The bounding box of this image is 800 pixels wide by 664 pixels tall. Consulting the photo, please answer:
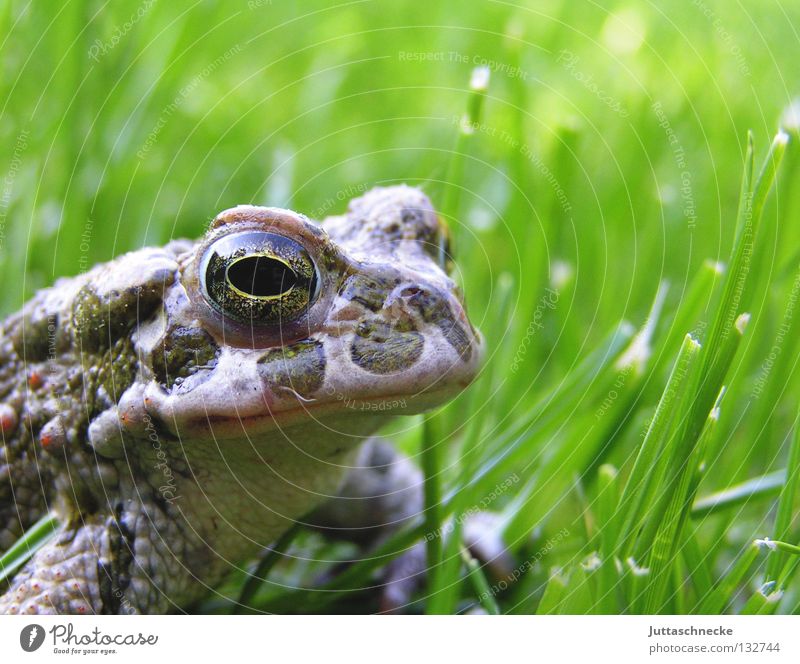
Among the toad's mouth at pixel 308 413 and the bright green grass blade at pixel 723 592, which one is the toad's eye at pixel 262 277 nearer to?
the toad's mouth at pixel 308 413

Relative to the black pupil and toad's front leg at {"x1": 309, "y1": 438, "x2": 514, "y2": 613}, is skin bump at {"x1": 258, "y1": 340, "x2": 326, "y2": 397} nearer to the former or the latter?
the black pupil

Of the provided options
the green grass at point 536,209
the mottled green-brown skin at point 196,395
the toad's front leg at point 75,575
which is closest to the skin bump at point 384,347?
the mottled green-brown skin at point 196,395

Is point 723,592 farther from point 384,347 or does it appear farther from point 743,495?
point 384,347

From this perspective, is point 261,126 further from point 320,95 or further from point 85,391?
point 85,391

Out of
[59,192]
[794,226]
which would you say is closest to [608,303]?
[794,226]

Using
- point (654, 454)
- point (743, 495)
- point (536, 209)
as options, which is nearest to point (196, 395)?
point (654, 454)
